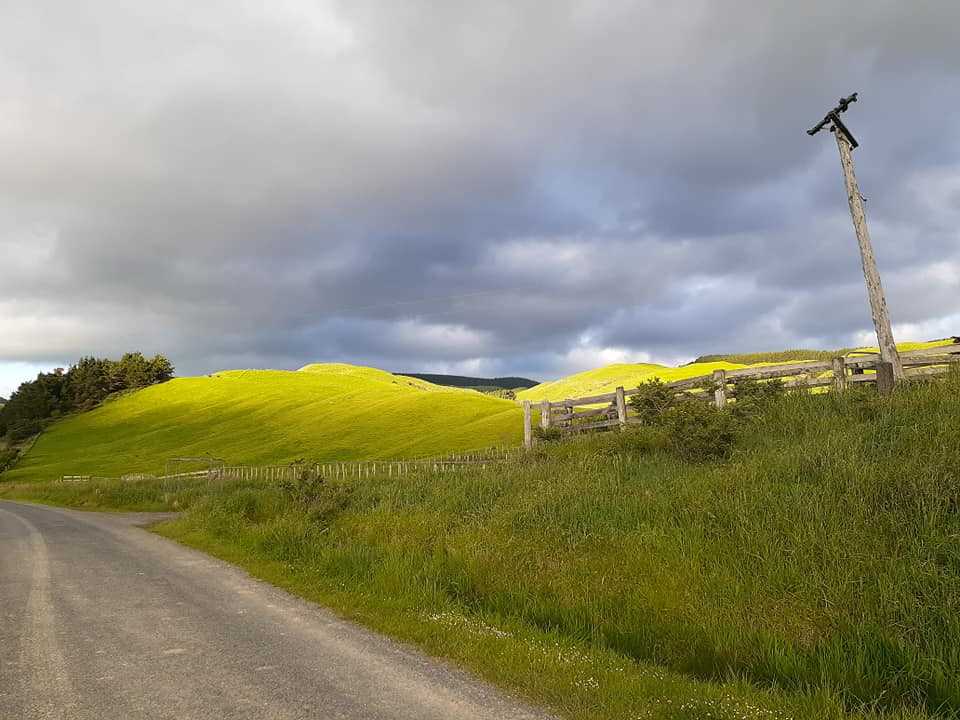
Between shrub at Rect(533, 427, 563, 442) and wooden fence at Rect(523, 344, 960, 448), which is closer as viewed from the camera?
wooden fence at Rect(523, 344, 960, 448)

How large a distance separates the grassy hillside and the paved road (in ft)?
2.40

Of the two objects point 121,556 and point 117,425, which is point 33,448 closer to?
point 117,425

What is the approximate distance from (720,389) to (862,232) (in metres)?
6.60

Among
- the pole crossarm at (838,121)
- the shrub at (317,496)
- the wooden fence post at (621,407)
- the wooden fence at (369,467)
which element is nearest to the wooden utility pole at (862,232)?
the pole crossarm at (838,121)

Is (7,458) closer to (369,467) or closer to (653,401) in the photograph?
(369,467)

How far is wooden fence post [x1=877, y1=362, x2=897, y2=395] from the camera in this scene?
15.1 meters

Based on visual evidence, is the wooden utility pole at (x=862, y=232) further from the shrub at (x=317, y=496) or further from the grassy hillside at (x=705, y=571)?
the shrub at (x=317, y=496)

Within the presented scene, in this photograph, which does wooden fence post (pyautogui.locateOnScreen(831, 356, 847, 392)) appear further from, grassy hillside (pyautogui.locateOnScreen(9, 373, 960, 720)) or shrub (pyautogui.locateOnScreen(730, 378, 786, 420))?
grassy hillside (pyautogui.locateOnScreen(9, 373, 960, 720))

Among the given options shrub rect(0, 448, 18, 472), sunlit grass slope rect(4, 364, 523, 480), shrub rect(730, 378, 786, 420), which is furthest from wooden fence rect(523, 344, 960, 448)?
shrub rect(0, 448, 18, 472)

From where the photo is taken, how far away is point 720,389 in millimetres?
19344

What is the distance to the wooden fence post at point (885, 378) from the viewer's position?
15.1 meters

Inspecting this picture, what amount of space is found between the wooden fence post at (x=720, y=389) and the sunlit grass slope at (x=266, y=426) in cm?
2957

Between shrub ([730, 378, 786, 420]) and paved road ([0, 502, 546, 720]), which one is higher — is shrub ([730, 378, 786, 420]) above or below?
above

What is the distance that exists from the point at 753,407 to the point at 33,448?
10357cm
